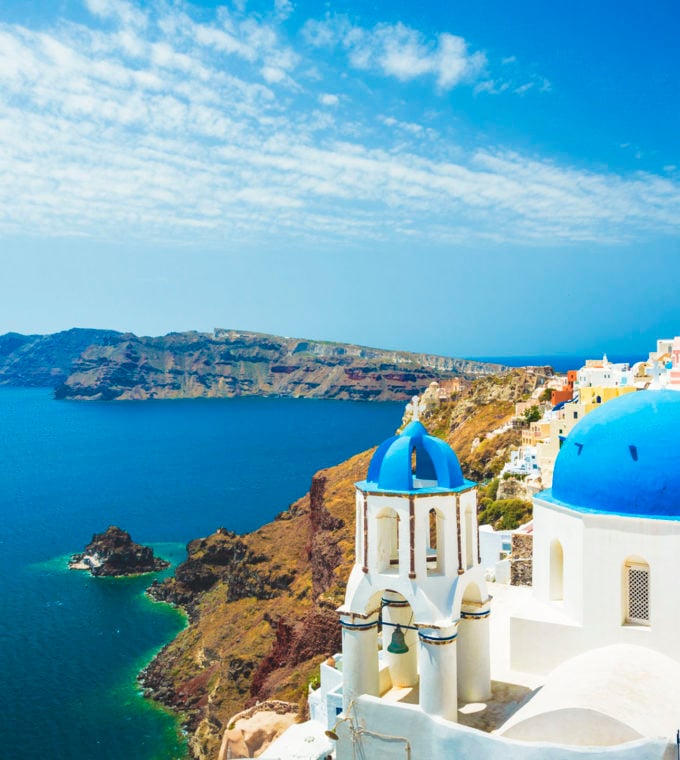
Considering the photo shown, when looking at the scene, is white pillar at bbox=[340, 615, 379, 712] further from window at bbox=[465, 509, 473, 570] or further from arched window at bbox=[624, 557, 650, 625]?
arched window at bbox=[624, 557, 650, 625]

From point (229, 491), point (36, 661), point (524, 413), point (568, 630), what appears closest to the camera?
point (568, 630)

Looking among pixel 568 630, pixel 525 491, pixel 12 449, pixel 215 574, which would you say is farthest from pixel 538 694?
pixel 12 449

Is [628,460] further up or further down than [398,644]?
further up

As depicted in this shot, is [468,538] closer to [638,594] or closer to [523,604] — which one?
[523,604]

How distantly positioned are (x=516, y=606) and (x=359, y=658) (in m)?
3.20

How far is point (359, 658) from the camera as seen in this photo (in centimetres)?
1248

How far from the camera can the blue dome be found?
40.5 feet

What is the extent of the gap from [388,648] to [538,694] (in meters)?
2.71

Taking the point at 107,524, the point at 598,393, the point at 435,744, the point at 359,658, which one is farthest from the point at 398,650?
the point at 107,524

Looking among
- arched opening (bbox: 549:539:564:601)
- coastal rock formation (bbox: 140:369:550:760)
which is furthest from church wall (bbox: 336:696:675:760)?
coastal rock formation (bbox: 140:369:550:760)

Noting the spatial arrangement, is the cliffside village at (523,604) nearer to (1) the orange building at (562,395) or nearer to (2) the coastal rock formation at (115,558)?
(1) the orange building at (562,395)

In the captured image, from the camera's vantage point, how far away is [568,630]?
12.6m

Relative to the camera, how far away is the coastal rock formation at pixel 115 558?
6244 cm

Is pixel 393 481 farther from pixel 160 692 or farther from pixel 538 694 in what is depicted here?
pixel 160 692
